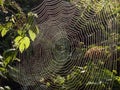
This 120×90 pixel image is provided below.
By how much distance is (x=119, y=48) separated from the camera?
353 cm

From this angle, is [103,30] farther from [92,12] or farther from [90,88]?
[90,88]

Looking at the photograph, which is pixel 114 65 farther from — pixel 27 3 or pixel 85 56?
pixel 27 3

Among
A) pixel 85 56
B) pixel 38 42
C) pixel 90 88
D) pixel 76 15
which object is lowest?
pixel 90 88

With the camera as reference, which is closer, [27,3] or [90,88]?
[90,88]

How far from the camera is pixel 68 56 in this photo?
3.69 meters

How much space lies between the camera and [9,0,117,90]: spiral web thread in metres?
3.58

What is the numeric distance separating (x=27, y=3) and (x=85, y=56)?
222 centimetres

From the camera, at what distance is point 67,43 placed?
362 centimetres

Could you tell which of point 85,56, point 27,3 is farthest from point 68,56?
point 27,3

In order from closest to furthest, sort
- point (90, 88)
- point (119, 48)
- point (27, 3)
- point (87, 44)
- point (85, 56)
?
point (90, 88), point (119, 48), point (85, 56), point (87, 44), point (27, 3)

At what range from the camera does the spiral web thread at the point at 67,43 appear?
3.58 m

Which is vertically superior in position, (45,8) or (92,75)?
(45,8)

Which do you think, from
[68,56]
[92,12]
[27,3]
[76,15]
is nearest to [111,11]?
[92,12]

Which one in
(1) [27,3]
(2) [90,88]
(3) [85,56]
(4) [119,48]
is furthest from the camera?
(1) [27,3]
